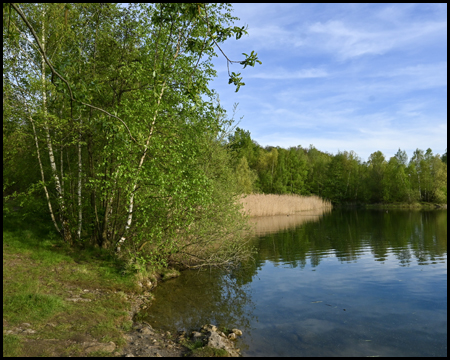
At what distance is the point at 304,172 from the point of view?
7062cm

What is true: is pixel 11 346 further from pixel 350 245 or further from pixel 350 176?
pixel 350 176

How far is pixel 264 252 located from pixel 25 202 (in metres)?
11.6

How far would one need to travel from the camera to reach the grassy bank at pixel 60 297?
6227 mm

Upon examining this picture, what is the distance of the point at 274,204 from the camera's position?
4056 centimetres

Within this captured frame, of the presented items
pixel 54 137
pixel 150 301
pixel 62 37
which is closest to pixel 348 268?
pixel 150 301

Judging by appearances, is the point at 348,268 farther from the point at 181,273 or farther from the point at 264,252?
the point at 181,273

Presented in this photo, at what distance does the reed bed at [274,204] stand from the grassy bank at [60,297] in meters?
20.2

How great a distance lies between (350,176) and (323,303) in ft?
220

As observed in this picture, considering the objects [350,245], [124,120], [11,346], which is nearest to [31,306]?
[11,346]

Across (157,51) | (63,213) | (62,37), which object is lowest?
(63,213)

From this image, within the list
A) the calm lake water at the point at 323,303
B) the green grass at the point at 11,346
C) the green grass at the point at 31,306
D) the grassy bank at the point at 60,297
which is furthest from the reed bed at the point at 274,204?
the green grass at the point at 11,346

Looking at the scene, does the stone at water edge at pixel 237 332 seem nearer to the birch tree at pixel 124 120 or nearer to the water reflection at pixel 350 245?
the birch tree at pixel 124 120

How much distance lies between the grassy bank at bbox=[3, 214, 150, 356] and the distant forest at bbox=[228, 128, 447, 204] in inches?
1881

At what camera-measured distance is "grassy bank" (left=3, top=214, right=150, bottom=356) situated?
6.23 m
